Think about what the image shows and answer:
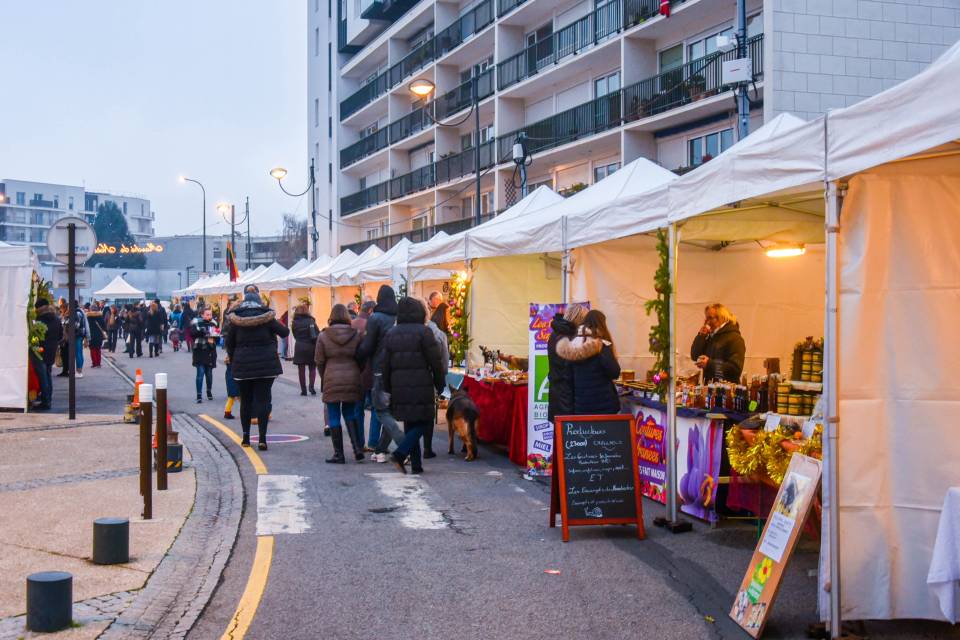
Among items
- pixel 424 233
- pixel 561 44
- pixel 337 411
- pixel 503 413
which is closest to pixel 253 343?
pixel 337 411

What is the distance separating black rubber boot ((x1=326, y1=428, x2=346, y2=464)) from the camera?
10703mm

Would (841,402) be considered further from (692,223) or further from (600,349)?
(692,223)

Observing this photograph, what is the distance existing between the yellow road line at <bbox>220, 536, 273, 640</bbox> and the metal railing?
22015mm

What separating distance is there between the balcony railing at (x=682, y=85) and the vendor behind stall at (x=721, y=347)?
40.8ft

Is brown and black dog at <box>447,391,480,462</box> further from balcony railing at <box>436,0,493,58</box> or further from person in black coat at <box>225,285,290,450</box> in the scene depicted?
balcony railing at <box>436,0,493,58</box>

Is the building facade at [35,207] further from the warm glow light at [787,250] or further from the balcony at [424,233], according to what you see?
the warm glow light at [787,250]

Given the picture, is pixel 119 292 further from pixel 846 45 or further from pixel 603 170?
pixel 846 45

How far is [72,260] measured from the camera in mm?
13602

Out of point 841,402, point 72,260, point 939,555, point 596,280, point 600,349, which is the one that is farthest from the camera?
point 72,260

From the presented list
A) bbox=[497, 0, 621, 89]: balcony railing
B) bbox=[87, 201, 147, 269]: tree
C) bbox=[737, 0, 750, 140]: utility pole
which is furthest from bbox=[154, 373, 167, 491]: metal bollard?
bbox=[87, 201, 147, 269]: tree

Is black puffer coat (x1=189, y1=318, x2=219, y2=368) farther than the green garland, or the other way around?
black puffer coat (x1=189, y1=318, x2=219, y2=368)

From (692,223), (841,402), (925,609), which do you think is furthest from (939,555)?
(692,223)

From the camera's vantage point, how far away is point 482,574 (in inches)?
247

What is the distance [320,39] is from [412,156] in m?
16.4
